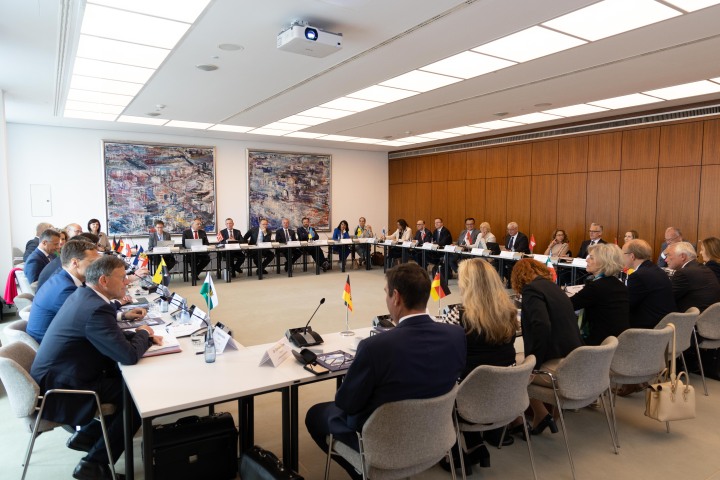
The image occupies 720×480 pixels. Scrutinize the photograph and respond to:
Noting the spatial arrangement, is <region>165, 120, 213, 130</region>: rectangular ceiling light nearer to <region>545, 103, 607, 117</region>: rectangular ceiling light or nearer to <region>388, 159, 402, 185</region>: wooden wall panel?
<region>388, 159, 402, 185</region>: wooden wall panel

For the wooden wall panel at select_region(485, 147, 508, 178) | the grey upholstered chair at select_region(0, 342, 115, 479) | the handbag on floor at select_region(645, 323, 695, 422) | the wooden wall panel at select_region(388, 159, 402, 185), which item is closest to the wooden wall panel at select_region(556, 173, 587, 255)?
the wooden wall panel at select_region(485, 147, 508, 178)

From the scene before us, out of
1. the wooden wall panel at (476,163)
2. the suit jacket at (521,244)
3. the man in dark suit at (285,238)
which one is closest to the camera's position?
the suit jacket at (521,244)

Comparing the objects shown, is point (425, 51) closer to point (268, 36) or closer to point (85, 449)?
point (268, 36)

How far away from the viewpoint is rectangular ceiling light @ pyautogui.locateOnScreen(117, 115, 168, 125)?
8311 millimetres

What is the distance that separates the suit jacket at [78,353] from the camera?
2.37 m

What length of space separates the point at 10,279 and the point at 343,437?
5.21 metres

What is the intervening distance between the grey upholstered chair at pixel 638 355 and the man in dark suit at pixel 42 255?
538 cm

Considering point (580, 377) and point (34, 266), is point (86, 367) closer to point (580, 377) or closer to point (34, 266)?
point (580, 377)

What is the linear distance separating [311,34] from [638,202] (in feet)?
22.1

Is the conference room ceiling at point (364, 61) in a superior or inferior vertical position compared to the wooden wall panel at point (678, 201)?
superior

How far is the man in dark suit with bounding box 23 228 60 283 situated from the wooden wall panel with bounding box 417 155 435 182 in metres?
8.99

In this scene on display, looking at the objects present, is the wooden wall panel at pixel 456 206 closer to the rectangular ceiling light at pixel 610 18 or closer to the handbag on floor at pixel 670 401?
the rectangular ceiling light at pixel 610 18

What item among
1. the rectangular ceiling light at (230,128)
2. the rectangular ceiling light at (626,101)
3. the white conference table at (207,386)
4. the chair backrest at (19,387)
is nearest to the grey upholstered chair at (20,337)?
the chair backrest at (19,387)

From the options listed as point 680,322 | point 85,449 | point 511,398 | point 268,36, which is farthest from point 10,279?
point 680,322
